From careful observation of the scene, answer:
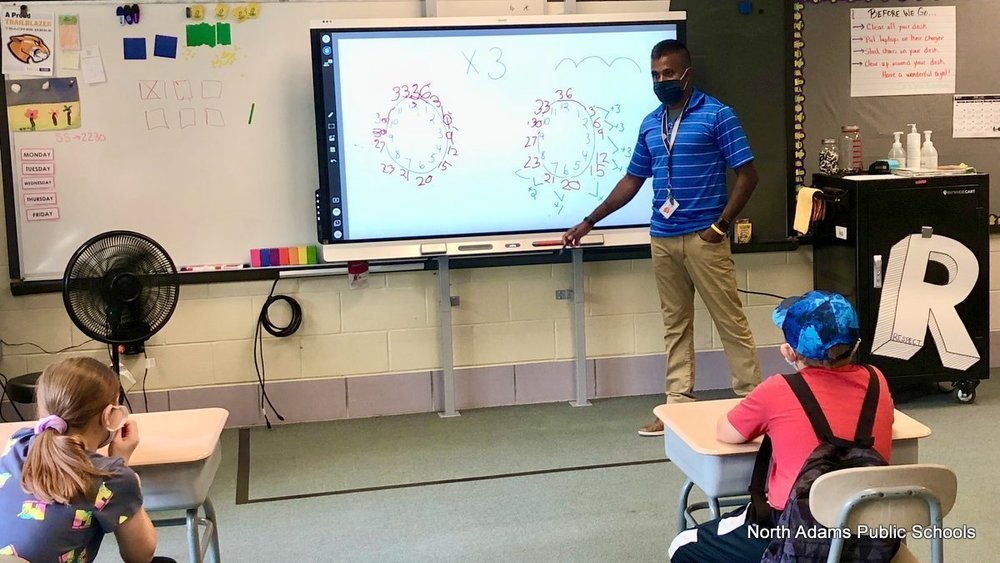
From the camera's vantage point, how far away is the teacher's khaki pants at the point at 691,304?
4.11 metres

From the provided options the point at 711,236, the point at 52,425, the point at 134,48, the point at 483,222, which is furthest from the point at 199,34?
the point at 52,425

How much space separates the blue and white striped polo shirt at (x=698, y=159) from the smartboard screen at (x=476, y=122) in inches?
18.5

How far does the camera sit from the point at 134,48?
4.33 m

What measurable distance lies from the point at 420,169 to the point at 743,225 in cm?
163

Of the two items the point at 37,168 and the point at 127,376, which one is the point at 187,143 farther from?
the point at 127,376

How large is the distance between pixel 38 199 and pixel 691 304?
9.55 ft

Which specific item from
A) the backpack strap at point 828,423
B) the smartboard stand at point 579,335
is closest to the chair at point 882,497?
the backpack strap at point 828,423

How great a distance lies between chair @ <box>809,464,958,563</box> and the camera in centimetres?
184

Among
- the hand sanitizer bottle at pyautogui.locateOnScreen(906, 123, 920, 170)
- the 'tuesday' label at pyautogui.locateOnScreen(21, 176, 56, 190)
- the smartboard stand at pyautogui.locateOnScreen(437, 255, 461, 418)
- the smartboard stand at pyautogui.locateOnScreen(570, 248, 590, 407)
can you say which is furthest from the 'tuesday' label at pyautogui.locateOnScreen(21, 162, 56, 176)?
the hand sanitizer bottle at pyautogui.locateOnScreen(906, 123, 920, 170)

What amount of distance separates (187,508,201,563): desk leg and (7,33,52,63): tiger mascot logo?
277 centimetres

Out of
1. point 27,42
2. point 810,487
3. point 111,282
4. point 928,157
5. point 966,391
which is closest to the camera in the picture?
point 810,487

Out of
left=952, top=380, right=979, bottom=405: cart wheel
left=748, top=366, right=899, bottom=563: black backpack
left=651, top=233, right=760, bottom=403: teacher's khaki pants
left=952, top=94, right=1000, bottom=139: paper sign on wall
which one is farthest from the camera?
left=952, top=94, right=1000, bottom=139: paper sign on wall

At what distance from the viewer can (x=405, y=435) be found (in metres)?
4.43

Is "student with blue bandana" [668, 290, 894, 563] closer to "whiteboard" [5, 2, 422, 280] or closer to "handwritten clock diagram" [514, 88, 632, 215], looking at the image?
"handwritten clock diagram" [514, 88, 632, 215]
